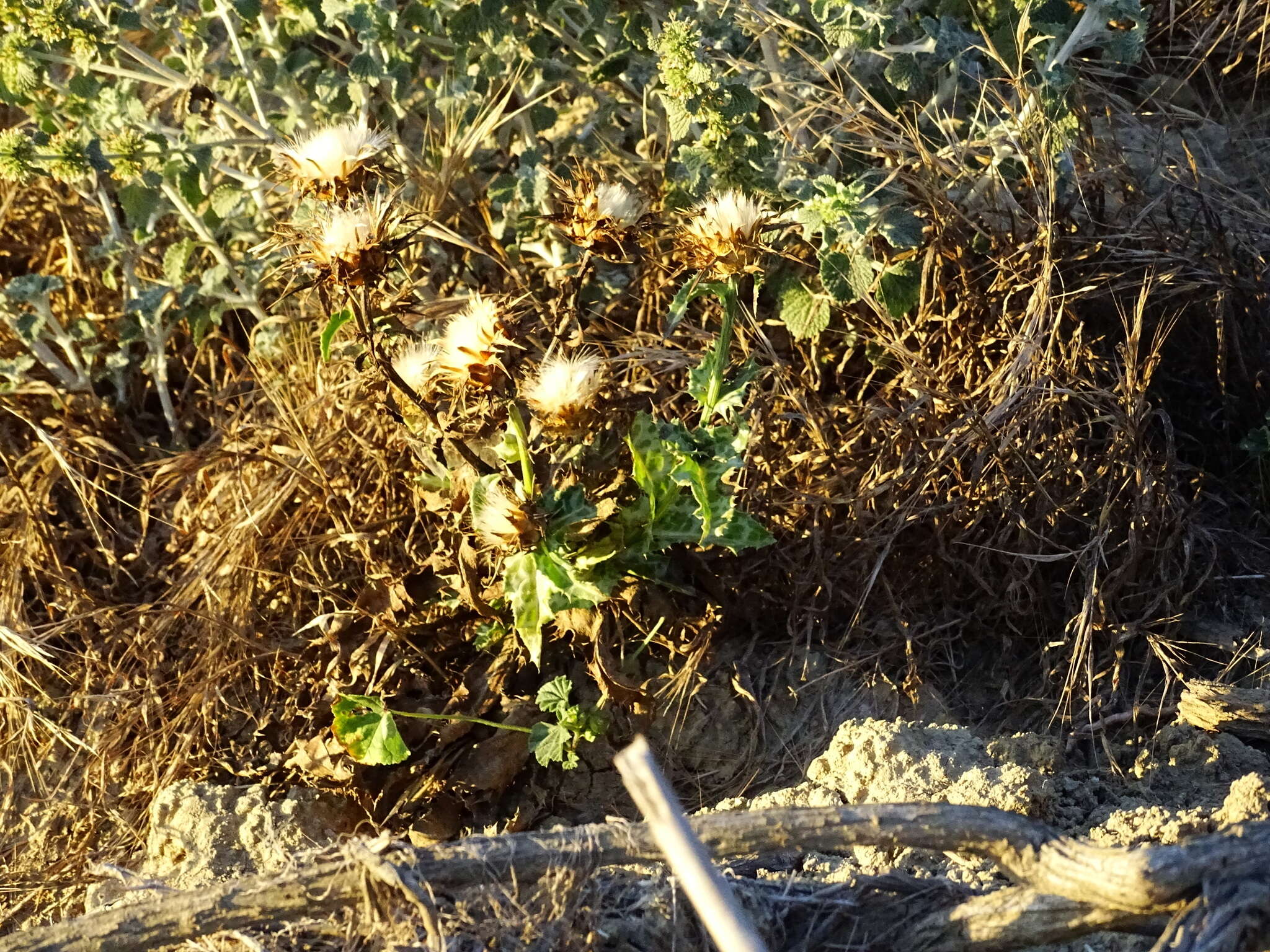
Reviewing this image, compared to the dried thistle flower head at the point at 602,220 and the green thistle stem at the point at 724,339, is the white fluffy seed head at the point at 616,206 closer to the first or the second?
the dried thistle flower head at the point at 602,220

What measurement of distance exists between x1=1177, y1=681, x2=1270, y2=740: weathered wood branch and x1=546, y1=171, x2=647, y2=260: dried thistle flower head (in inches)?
44.6

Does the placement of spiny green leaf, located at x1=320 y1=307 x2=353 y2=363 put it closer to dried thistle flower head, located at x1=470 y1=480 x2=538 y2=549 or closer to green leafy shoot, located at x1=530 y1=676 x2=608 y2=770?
dried thistle flower head, located at x1=470 y1=480 x2=538 y2=549

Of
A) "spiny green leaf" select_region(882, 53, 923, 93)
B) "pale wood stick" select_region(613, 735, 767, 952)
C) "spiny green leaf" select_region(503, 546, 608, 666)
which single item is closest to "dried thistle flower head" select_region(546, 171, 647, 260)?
"spiny green leaf" select_region(503, 546, 608, 666)

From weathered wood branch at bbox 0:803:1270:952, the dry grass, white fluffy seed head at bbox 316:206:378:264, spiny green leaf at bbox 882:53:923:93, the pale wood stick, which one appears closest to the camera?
the pale wood stick

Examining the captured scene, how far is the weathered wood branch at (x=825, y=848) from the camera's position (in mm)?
1328

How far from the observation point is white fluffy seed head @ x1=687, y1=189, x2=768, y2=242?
6.01ft

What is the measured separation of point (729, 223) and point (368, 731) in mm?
1010

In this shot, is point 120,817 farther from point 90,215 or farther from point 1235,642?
point 1235,642

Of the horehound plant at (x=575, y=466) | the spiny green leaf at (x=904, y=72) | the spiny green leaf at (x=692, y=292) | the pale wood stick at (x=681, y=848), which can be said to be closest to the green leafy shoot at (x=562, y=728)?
the horehound plant at (x=575, y=466)

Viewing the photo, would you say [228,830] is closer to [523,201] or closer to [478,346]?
[478,346]

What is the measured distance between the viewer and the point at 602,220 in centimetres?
181

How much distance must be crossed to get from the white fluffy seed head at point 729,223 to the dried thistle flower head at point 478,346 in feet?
1.14

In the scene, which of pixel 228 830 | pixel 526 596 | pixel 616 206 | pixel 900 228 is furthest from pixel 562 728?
pixel 900 228

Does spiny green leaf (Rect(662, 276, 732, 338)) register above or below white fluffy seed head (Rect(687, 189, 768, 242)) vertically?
below
